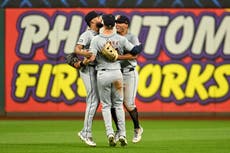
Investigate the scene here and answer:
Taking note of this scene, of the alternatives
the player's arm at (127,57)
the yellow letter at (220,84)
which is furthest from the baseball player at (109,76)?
the yellow letter at (220,84)

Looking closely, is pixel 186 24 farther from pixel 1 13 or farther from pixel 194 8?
pixel 1 13

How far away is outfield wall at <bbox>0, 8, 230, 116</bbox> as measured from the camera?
23.1 metres

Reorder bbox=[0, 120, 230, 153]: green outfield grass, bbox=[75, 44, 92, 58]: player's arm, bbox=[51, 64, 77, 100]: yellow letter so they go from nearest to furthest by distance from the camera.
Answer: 1. bbox=[0, 120, 230, 153]: green outfield grass
2. bbox=[75, 44, 92, 58]: player's arm
3. bbox=[51, 64, 77, 100]: yellow letter

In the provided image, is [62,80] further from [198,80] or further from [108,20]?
[108,20]

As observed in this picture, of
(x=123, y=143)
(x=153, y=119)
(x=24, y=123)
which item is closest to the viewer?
(x=123, y=143)

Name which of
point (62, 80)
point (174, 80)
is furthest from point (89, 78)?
point (174, 80)

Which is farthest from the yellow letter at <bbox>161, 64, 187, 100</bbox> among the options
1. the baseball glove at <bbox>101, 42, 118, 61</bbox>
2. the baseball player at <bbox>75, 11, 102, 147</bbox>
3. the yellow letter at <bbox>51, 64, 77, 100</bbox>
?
the baseball glove at <bbox>101, 42, 118, 61</bbox>

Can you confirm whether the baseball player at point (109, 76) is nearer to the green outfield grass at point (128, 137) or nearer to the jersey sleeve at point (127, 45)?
the jersey sleeve at point (127, 45)

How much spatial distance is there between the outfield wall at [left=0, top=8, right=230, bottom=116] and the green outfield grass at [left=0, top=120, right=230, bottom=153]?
65.2 inches

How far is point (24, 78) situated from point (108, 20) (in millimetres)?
10332

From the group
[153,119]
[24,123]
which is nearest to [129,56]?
[24,123]

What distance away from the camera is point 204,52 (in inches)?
914

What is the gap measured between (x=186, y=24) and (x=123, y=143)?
10164mm

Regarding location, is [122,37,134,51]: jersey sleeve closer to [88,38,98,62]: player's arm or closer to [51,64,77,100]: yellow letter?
[88,38,98,62]: player's arm
